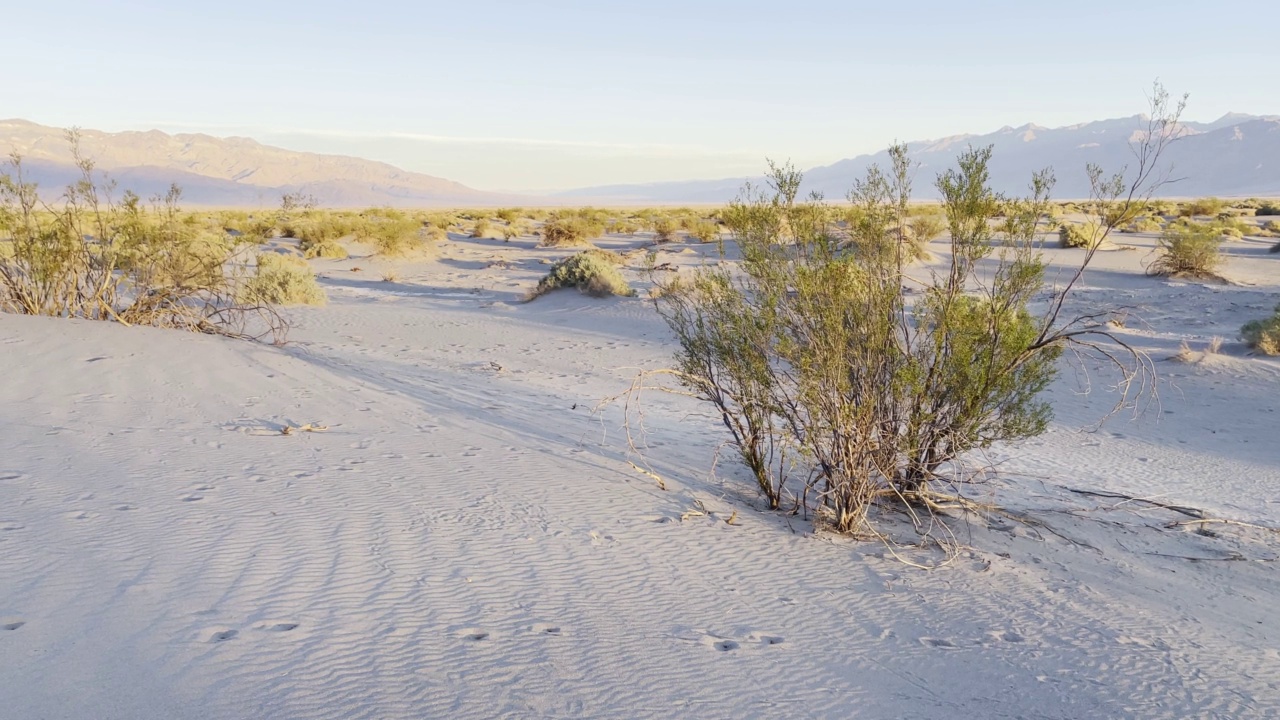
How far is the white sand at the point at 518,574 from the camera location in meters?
3.49

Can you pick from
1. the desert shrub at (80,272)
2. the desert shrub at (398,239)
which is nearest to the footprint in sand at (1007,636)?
the desert shrub at (80,272)

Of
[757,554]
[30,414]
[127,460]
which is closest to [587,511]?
[757,554]

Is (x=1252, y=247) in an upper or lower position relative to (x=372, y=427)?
upper

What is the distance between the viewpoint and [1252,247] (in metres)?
24.2

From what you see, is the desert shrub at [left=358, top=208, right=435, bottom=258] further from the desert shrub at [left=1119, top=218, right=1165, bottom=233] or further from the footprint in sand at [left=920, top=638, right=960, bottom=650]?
the footprint in sand at [left=920, top=638, right=960, bottom=650]

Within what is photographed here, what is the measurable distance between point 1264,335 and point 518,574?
1196 centimetres

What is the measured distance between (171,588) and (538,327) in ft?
39.1

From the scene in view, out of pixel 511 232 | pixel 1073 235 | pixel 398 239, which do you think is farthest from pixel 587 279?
pixel 511 232

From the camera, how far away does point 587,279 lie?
18312mm

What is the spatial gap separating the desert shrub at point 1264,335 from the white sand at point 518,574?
3989 millimetres

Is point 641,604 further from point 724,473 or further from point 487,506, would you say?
point 724,473

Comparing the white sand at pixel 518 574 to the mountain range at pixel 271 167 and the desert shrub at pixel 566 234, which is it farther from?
the mountain range at pixel 271 167

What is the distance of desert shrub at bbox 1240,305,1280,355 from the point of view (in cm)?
1219

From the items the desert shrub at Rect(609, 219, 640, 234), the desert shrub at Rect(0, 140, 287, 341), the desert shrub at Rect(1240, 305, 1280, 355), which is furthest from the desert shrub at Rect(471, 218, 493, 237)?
the desert shrub at Rect(1240, 305, 1280, 355)
